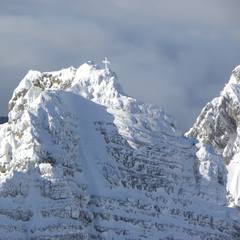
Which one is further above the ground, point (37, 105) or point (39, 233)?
point (37, 105)

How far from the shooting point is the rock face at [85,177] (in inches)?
7170

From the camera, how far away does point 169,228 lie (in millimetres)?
195750

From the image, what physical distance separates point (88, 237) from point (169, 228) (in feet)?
40.9

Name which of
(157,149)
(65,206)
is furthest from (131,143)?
(65,206)

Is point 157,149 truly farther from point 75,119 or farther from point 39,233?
point 39,233

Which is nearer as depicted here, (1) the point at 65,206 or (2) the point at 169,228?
(1) the point at 65,206

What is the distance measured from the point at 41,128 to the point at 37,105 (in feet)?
10.9

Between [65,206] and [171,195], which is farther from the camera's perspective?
[171,195]

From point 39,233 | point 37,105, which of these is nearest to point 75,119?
point 37,105

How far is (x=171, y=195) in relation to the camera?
651ft

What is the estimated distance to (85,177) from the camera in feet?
625

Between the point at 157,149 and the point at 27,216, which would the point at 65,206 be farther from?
the point at 157,149

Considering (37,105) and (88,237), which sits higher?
(37,105)

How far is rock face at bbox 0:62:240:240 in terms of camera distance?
182 metres
